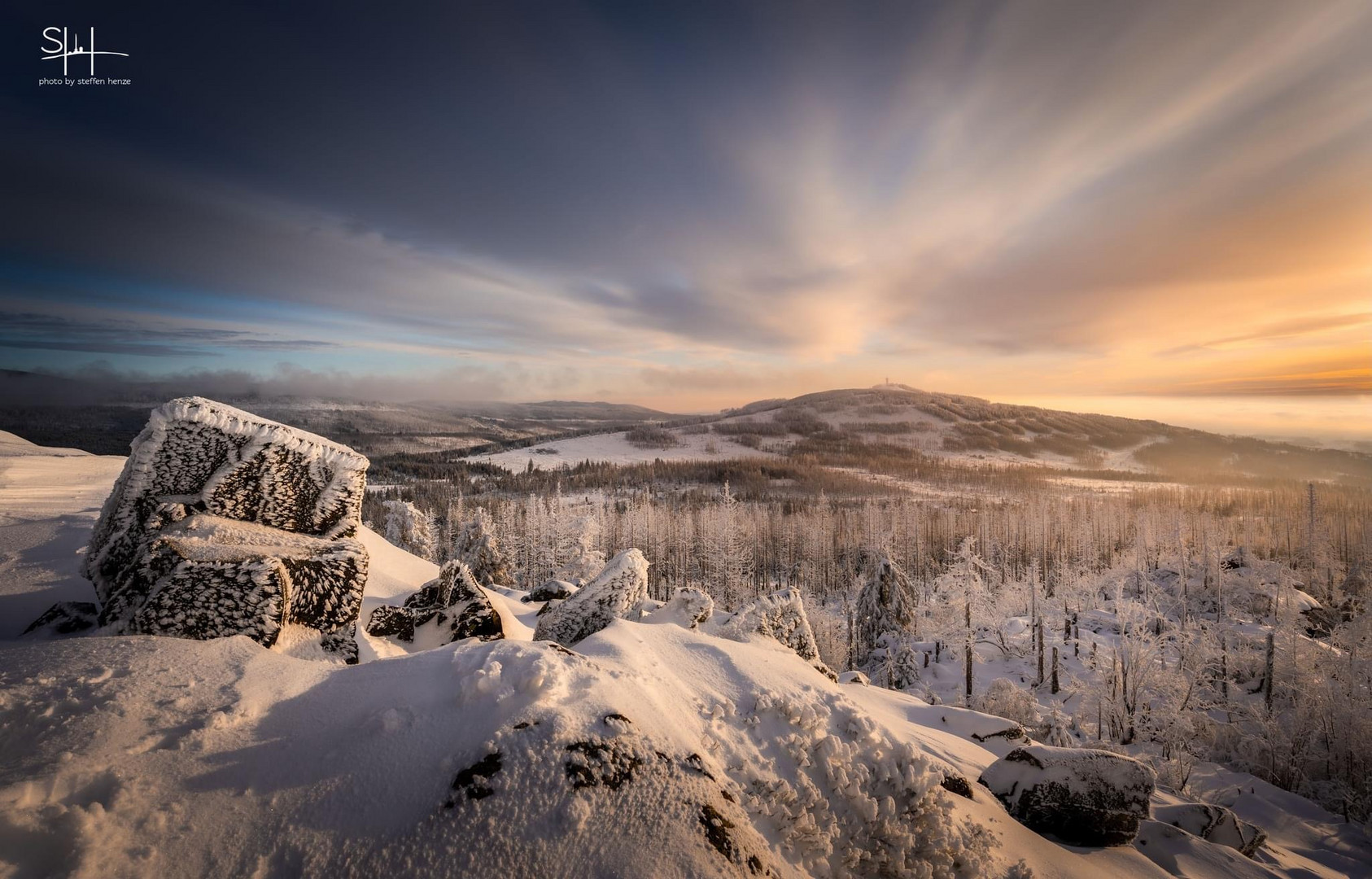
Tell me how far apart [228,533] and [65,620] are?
148 centimetres

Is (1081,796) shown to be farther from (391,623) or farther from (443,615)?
(391,623)

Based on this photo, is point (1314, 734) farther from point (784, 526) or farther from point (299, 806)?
point (784, 526)

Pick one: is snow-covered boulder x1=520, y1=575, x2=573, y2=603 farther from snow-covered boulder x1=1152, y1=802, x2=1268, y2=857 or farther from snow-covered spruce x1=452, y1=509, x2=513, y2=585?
snow-covered spruce x1=452, y1=509, x2=513, y2=585

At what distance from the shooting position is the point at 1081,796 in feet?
19.9

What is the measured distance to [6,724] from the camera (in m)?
3.17

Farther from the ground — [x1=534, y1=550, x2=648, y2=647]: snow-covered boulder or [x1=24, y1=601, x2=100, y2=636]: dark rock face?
[x1=24, y1=601, x2=100, y2=636]: dark rock face

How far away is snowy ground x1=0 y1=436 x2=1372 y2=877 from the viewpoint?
2871mm

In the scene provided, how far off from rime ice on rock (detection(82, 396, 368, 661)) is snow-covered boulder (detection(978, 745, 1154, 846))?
7914mm

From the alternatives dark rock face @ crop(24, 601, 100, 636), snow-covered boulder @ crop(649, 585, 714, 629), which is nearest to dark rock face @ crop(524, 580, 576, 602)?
snow-covered boulder @ crop(649, 585, 714, 629)

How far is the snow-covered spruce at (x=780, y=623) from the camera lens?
11.9 m

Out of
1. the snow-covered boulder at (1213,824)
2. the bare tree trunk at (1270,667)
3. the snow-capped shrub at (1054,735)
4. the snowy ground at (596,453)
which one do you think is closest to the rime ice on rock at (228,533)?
the snow-covered boulder at (1213,824)

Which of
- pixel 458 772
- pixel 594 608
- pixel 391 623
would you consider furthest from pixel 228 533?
pixel 594 608

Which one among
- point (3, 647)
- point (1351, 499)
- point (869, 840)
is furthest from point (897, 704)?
point (1351, 499)

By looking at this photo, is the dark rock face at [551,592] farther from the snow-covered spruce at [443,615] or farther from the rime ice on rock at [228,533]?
the rime ice on rock at [228,533]
